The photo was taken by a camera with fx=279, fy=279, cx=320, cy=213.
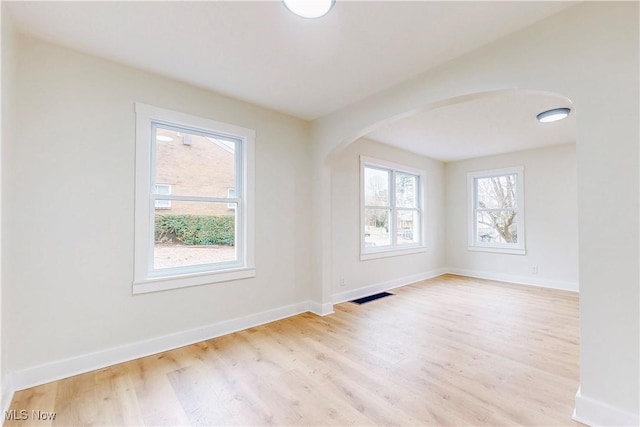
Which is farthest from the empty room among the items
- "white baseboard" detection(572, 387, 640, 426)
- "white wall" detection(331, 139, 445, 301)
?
"white wall" detection(331, 139, 445, 301)

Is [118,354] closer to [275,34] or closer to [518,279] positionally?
[275,34]

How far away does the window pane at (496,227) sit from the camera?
5508mm

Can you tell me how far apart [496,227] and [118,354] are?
6357 millimetres

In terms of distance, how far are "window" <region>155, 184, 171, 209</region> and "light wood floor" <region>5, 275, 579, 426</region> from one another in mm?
1360

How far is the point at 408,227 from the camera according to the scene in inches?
220

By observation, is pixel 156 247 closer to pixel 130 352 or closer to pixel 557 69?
pixel 130 352

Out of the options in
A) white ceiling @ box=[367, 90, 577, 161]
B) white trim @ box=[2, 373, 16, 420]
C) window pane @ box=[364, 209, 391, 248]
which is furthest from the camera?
window pane @ box=[364, 209, 391, 248]

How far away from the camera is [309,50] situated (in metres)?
2.22

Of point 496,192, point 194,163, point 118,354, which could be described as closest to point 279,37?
point 194,163

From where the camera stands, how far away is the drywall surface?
4.96ft

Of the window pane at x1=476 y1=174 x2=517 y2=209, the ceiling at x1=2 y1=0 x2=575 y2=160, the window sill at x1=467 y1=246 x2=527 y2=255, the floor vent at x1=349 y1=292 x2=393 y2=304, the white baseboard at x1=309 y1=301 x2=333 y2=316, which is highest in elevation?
the ceiling at x1=2 y1=0 x2=575 y2=160

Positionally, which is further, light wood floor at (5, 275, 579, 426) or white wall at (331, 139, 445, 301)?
white wall at (331, 139, 445, 301)

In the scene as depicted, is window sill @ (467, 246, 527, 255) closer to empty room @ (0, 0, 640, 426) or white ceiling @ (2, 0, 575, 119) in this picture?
empty room @ (0, 0, 640, 426)

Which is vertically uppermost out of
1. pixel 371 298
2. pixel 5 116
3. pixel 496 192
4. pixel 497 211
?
pixel 5 116
